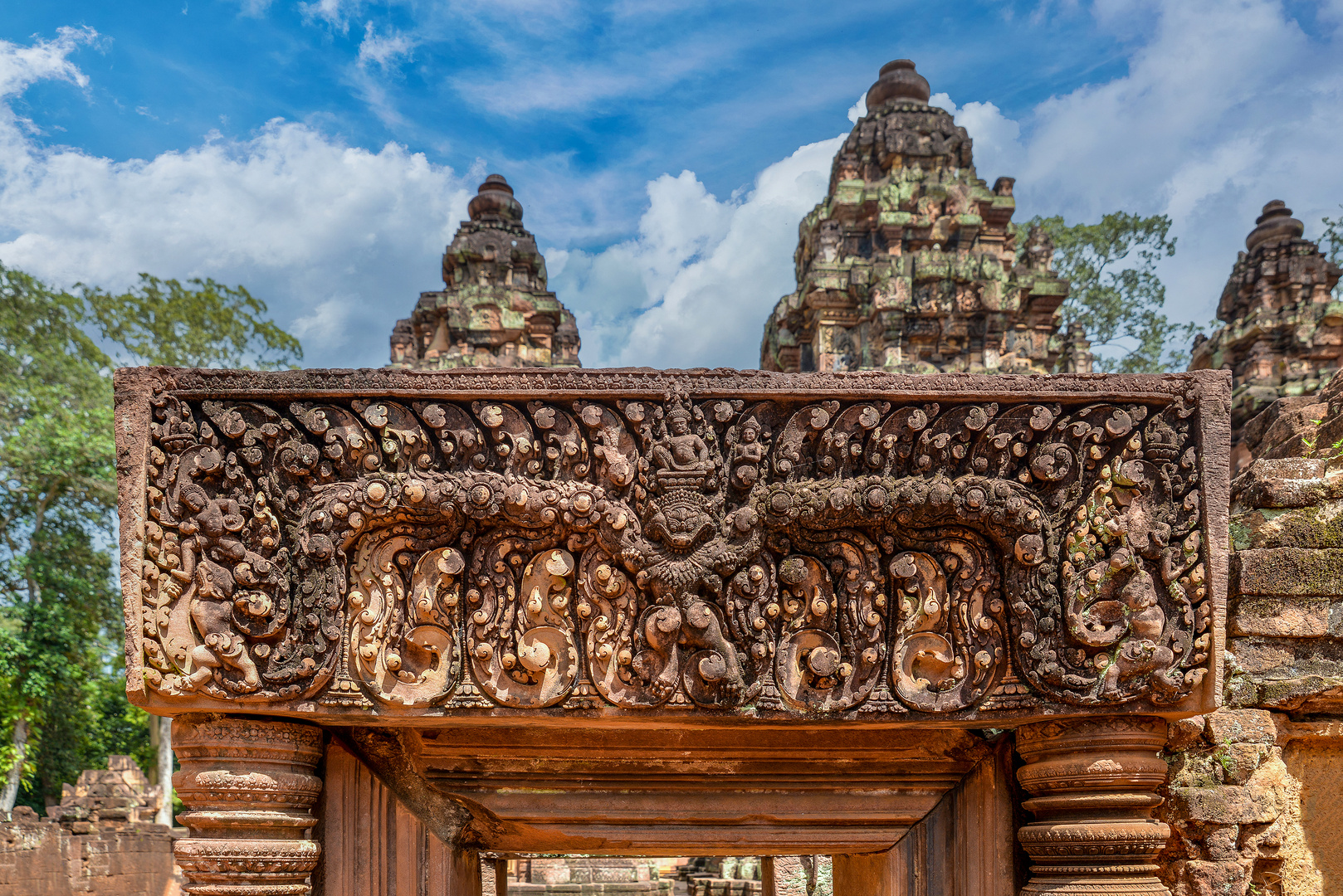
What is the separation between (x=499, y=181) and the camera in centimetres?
1217

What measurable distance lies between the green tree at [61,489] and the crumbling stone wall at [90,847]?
11.2ft

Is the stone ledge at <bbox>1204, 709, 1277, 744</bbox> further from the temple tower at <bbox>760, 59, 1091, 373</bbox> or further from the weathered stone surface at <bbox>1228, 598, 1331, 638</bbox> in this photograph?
the temple tower at <bbox>760, 59, 1091, 373</bbox>

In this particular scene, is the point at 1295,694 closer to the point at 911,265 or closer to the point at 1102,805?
the point at 1102,805

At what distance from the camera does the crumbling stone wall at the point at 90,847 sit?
33.0ft

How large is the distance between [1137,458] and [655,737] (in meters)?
1.67

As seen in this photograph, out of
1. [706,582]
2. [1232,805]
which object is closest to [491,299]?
[706,582]

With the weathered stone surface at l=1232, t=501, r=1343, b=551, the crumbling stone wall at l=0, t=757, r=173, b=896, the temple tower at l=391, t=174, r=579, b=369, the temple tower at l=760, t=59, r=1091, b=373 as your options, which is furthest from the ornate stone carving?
the crumbling stone wall at l=0, t=757, r=173, b=896

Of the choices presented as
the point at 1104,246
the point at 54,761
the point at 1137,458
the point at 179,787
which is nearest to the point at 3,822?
the point at 54,761

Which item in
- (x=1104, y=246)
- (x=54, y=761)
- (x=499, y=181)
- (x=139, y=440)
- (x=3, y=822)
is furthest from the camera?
(x=1104, y=246)

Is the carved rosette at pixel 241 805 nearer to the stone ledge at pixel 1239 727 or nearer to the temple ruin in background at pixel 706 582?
the temple ruin in background at pixel 706 582

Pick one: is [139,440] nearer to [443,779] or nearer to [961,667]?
[443,779]

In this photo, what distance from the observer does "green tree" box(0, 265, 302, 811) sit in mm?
13820

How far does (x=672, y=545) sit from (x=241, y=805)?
142cm

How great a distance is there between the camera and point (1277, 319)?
12688 millimetres
